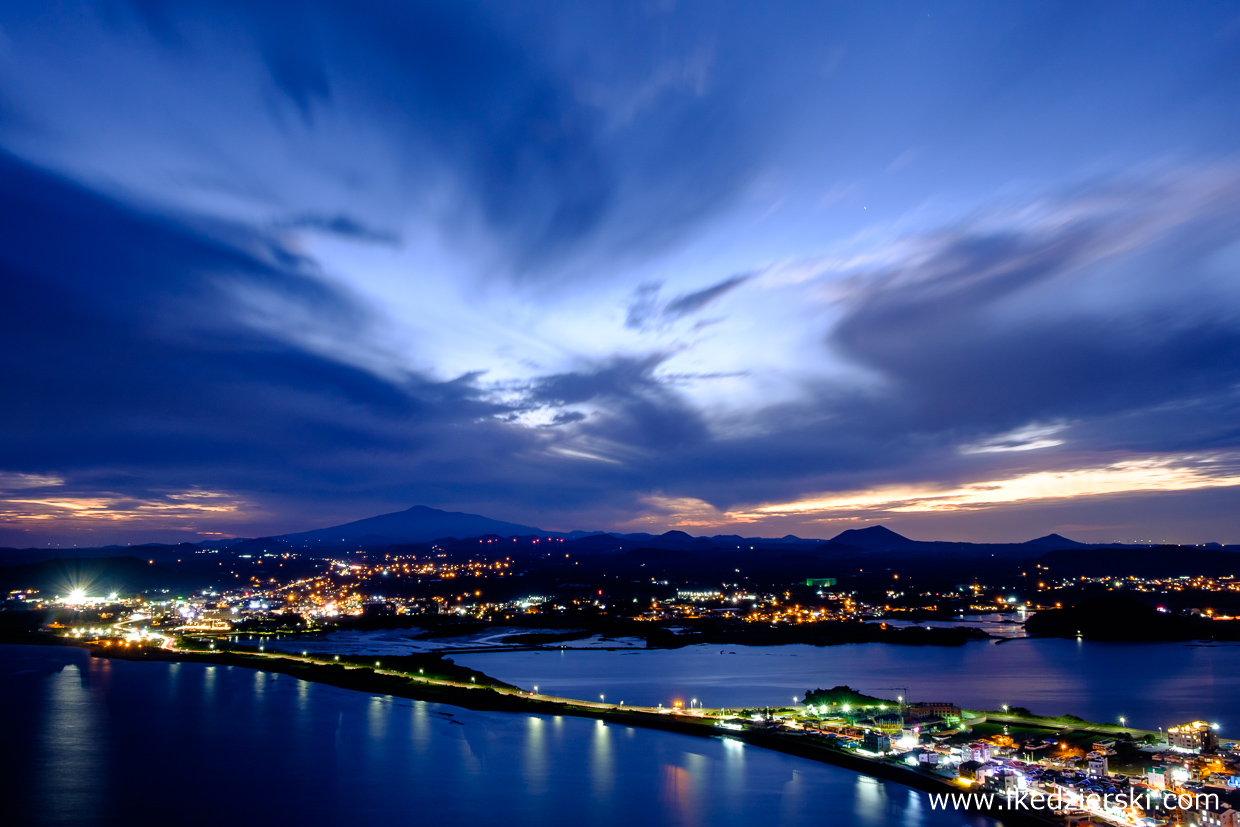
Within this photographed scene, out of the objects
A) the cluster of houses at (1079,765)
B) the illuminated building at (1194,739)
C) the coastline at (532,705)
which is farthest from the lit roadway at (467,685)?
the illuminated building at (1194,739)

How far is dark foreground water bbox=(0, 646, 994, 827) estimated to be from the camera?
905 centimetres

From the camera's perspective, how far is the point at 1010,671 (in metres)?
20.0

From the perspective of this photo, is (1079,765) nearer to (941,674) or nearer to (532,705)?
(532,705)

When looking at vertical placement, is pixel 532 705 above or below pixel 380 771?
below

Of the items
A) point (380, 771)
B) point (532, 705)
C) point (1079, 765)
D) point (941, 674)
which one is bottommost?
point (941, 674)

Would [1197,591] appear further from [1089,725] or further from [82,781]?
→ [82,781]

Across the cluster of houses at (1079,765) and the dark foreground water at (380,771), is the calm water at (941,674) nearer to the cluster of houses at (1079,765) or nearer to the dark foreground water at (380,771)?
the cluster of houses at (1079,765)

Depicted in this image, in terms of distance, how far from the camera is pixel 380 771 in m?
10.8

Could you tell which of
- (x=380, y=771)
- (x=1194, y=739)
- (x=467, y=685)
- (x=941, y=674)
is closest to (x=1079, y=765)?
(x=1194, y=739)

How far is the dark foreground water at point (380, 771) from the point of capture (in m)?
9.05

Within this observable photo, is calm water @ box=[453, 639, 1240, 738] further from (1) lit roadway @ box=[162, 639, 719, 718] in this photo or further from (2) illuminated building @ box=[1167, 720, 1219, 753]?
(2) illuminated building @ box=[1167, 720, 1219, 753]

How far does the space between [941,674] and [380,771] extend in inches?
588

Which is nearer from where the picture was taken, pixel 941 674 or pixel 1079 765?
pixel 1079 765

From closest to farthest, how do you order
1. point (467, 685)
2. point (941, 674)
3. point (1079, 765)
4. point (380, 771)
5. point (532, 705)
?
1. point (1079, 765)
2. point (380, 771)
3. point (532, 705)
4. point (467, 685)
5. point (941, 674)
